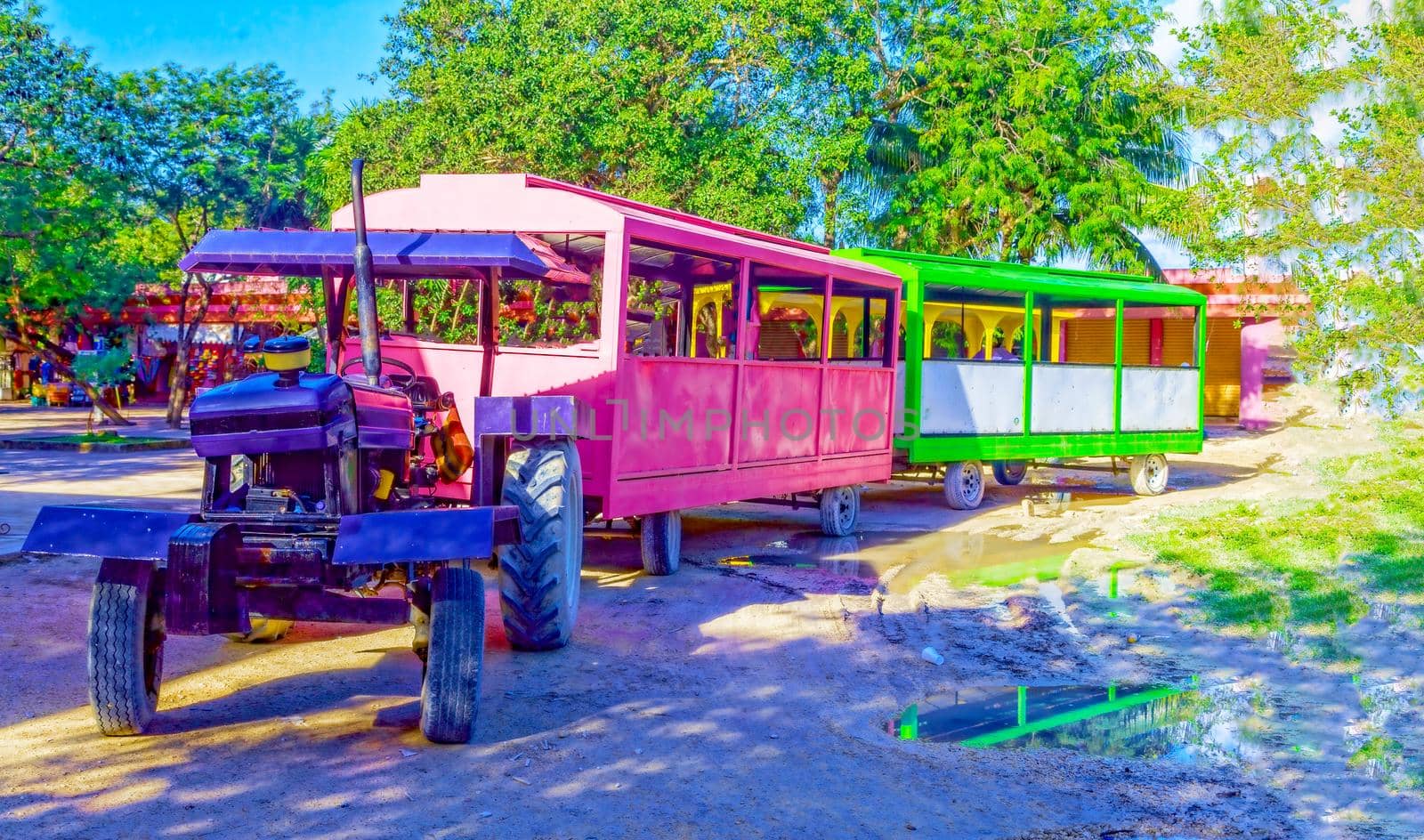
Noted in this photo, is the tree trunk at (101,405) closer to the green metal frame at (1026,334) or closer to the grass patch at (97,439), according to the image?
the grass patch at (97,439)

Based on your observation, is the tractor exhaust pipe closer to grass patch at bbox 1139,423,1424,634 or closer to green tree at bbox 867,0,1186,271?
grass patch at bbox 1139,423,1424,634

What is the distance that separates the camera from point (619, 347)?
9.17 m

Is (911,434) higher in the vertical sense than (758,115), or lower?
lower

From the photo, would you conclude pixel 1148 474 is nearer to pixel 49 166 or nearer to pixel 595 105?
pixel 595 105

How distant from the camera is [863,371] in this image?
1373cm

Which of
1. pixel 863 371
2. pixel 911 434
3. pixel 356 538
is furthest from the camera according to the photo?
pixel 911 434

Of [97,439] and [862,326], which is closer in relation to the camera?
[862,326]

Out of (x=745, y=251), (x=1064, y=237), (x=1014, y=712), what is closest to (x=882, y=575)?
(x=745, y=251)

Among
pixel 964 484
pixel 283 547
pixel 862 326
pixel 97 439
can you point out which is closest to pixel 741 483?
pixel 862 326

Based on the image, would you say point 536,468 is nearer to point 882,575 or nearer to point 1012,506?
point 882,575

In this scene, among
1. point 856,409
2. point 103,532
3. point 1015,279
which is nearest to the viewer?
point 103,532

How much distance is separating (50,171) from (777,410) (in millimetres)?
18656

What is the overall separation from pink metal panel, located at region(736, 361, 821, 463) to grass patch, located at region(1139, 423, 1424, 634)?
140 inches

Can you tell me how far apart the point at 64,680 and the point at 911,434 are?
10518 millimetres
